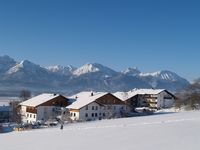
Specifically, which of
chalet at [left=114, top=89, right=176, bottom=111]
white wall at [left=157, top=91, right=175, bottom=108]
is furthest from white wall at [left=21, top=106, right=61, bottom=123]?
white wall at [left=157, top=91, right=175, bottom=108]

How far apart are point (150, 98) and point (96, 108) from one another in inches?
1082

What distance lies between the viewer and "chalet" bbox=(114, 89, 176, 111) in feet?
307

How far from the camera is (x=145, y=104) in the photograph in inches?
3794

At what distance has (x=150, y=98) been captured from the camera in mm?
96125

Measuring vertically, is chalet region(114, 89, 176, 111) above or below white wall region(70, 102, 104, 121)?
above

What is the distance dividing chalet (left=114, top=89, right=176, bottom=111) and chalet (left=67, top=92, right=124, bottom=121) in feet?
48.2

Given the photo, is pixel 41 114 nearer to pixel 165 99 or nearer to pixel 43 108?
pixel 43 108

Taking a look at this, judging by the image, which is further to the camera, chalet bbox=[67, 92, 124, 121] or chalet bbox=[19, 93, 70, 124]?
chalet bbox=[19, 93, 70, 124]

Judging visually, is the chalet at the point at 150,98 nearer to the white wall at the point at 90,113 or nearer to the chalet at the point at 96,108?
the chalet at the point at 96,108

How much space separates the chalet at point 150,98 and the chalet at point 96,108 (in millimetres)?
14699

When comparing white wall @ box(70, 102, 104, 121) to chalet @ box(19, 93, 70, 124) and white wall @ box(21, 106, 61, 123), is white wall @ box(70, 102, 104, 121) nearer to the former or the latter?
chalet @ box(19, 93, 70, 124)

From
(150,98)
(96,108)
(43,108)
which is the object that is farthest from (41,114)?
(150,98)

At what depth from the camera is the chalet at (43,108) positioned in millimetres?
72750

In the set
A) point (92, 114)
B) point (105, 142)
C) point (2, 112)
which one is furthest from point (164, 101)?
point (105, 142)
